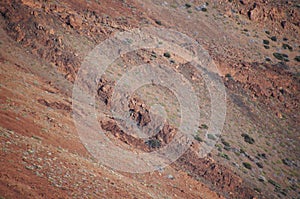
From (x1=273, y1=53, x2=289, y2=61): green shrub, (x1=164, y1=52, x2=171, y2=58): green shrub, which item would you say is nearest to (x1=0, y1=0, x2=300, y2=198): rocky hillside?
(x1=164, y1=52, x2=171, y2=58): green shrub

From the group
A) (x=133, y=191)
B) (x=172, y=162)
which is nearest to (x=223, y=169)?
(x=172, y=162)

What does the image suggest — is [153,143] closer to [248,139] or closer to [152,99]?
[152,99]

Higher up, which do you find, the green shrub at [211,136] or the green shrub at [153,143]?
the green shrub at [211,136]

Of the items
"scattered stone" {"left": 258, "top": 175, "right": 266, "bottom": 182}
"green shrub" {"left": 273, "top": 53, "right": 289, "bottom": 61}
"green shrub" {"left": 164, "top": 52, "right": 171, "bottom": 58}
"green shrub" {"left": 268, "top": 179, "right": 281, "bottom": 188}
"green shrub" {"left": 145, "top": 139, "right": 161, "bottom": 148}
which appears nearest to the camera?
"green shrub" {"left": 145, "top": 139, "right": 161, "bottom": 148}

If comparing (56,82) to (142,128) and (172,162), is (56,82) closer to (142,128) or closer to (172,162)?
(142,128)

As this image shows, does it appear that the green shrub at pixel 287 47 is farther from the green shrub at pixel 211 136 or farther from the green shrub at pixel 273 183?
the green shrub at pixel 273 183

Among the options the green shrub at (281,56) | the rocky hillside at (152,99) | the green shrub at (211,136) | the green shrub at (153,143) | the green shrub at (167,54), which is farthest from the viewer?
the green shrub at (281,56)

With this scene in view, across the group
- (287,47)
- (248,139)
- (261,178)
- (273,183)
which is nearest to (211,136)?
(248,139)

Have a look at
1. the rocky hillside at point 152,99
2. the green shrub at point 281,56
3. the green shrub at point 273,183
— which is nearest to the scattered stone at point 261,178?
the rocky hillside at point 152,99

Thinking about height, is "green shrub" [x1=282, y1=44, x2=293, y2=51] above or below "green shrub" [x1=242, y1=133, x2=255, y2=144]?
above

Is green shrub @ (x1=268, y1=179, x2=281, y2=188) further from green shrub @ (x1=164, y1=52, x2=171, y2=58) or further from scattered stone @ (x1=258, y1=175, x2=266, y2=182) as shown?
green shrub @ (x1=164, y1=52, x2=171, y2=58)

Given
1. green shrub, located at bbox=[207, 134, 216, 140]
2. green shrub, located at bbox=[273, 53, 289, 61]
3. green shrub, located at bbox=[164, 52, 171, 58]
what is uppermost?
green shrub, located at bbox=[273, 53, 289, 61]
